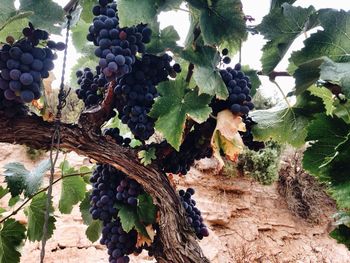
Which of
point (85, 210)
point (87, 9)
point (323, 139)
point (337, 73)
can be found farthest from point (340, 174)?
point (85, 210)

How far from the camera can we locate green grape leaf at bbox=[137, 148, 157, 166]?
57.5 inches

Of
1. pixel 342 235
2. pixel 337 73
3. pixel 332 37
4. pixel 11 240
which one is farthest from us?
pixel 11 240

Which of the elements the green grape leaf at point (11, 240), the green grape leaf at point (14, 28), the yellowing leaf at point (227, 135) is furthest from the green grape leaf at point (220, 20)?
the green grape leaf at point (11, 240)

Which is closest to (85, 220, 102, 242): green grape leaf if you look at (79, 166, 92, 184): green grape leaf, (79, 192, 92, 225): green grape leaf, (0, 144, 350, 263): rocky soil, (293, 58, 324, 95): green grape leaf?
(79, 192, 92, 225): green grape leaf

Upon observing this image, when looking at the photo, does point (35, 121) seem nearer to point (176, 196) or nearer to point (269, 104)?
point (176, 196)

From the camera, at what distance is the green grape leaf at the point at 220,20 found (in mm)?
1302

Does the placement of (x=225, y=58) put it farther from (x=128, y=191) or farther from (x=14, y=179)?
(x=14, y=179)

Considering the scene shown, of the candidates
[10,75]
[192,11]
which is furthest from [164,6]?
[10,75]

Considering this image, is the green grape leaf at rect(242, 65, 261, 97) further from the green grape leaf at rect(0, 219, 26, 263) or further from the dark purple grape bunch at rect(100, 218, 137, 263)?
the green grape leaf at rect(0, 219, 26, 263)

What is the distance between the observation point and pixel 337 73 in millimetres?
1017

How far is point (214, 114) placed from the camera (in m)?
1.41

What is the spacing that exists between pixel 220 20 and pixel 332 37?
349 mm

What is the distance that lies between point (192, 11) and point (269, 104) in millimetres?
3960

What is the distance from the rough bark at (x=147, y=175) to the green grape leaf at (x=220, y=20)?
1.61 feet
